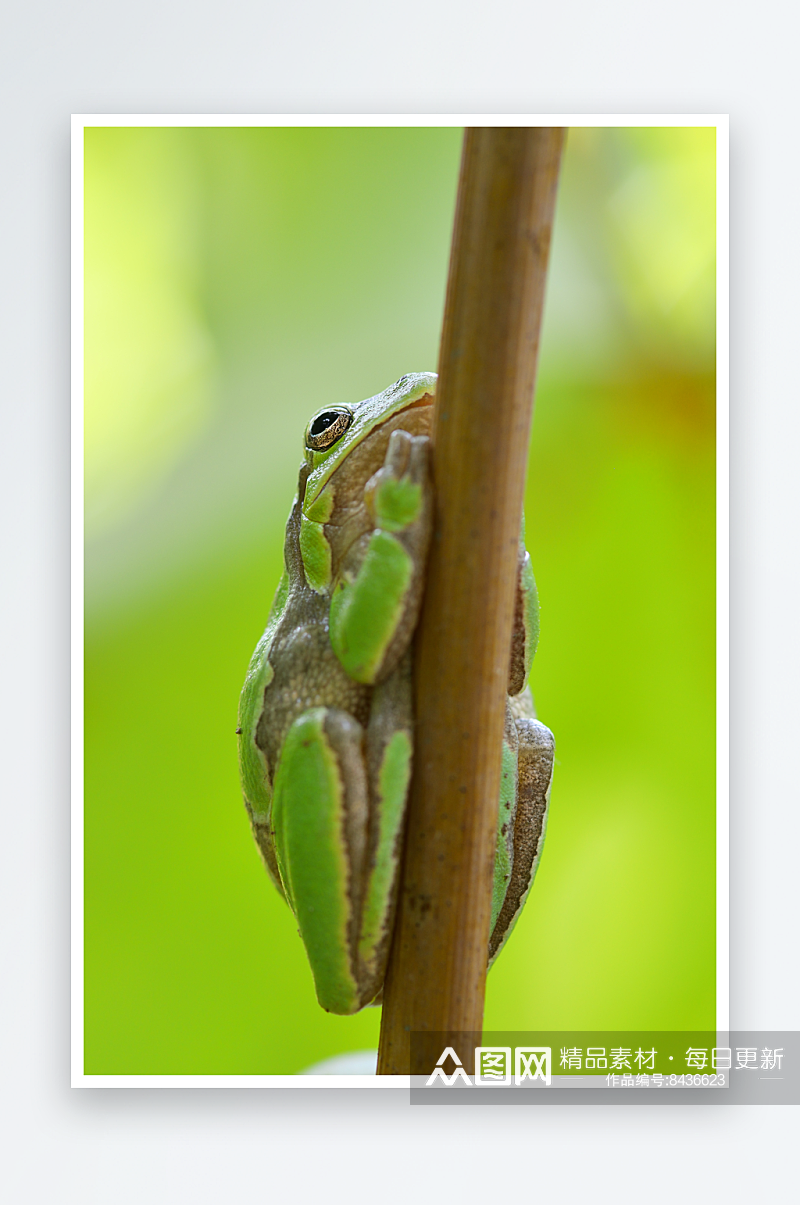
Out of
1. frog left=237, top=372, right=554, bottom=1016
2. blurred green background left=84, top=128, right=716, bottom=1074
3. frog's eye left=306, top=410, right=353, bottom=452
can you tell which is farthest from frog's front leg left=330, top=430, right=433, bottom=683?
blurred green background left=84, top=128, right=716, bottom=1074

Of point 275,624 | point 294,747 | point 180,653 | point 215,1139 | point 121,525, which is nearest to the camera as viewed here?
point 294,747

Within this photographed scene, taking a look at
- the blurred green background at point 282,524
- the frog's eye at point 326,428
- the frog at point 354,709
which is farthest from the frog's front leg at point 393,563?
the blurred green background at point 282,524

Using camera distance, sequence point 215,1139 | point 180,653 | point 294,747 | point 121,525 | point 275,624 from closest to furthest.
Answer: point 294,747 → point 275,624 → point 215,1139 → point 121,525 → point 180,653

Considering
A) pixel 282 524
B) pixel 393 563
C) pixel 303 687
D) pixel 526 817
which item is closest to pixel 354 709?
pixel 303 687

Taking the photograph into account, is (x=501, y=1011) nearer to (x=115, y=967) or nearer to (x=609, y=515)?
(x=115, y=967)

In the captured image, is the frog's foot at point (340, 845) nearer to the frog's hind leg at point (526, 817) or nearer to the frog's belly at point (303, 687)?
the frog's belly at point (303, 687)
